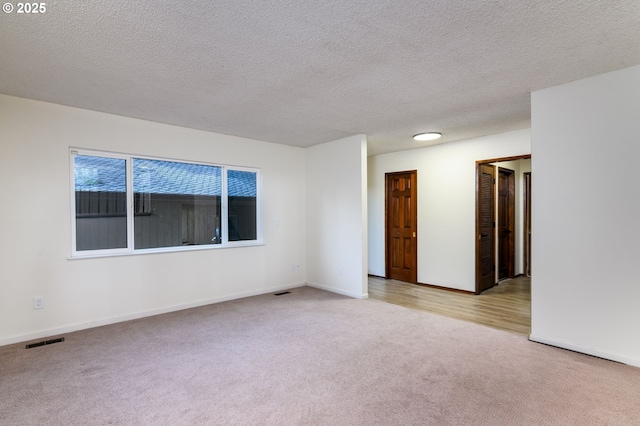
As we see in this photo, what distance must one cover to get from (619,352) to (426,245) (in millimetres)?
3152

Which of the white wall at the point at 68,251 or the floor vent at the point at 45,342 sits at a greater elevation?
the white wall at the point at 68,251

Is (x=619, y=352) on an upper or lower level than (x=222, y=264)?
lower

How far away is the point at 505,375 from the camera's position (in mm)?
2525

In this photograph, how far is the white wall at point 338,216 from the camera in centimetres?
488

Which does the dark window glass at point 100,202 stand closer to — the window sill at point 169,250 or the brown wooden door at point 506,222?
the window sill at point 169,250

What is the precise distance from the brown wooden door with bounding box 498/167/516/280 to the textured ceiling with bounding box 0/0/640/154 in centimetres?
247

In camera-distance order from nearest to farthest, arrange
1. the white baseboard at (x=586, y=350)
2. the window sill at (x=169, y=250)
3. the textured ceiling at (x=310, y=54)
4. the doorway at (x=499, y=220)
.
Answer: the textured ceiling at (x=310, y=54) → the white baseboard at (x=586, y=350) → the window sill at (x=169, y=250) → the doorway at (x=499, y=220)

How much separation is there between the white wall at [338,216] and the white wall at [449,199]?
1.46 metres

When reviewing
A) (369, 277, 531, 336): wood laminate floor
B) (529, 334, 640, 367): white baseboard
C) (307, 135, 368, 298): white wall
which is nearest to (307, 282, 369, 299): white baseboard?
(307, 135, 368, 298): white wall

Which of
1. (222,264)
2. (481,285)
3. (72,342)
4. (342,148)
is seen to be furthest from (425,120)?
(72,342)

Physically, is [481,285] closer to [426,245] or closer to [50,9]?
[426,245]

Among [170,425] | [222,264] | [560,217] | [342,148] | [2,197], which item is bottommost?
[170,425]

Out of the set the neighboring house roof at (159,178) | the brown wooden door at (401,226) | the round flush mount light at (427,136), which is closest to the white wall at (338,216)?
the round flush mount light at (427,136)

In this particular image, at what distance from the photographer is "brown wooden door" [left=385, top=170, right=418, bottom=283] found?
5930mm
